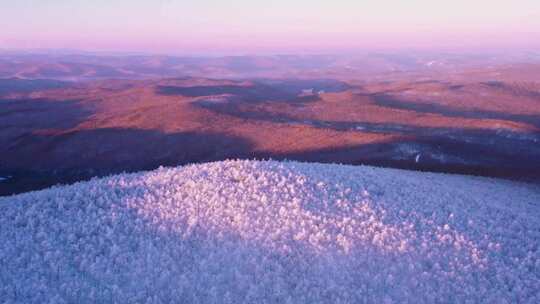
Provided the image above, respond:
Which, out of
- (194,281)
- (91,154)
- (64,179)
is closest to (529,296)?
(194,281)

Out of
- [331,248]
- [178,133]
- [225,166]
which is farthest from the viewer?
[178,133]

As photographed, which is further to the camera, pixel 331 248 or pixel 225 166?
pixel 225 166

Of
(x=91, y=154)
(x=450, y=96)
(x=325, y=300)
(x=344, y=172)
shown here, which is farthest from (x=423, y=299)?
(x=450, y=96)

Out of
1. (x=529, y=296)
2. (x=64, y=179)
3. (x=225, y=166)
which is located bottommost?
(x=64, y=179)

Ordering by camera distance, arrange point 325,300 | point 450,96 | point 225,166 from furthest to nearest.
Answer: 1. point 450,96
2. point 225,166
3. point 325,300

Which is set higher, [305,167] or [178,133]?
[305,167]

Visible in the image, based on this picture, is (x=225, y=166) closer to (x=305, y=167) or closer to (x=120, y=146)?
(x=305, y=167)
